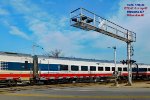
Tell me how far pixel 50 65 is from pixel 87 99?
2707cm

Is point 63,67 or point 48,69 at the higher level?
point 63,67

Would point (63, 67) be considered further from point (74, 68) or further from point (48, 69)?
point (48, 69)

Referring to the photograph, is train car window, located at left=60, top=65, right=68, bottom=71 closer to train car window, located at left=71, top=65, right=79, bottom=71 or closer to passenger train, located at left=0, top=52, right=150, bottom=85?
passenger train, located at left=0, top=52, right=150, bottom=85

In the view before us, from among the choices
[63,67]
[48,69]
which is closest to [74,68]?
[63,67]

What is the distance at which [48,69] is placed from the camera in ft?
157

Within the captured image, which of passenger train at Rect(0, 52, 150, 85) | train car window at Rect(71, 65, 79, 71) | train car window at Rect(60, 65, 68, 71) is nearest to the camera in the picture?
passenger train at Rect(0, 52, 150, 85)

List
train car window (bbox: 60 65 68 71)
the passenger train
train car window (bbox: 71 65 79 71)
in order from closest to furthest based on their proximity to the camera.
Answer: the passenger train → train car window (bbox: 60 65 68 71) → train car window (bbox: 71 65 79 71)

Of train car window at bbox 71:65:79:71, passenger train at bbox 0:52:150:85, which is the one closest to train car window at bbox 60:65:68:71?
passenger train at bbox 0:52:150:85

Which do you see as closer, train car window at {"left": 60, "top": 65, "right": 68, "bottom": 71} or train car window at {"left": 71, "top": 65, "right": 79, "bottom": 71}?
train car window at {"left": 60, "top": 65, "right": 68, "bottom": 71}

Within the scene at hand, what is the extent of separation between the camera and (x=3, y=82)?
4178cm

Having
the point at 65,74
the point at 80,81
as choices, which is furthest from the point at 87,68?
the point at 65,74

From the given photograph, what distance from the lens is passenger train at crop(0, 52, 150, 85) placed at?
4134 cm

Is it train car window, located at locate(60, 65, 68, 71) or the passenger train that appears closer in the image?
the passenger train

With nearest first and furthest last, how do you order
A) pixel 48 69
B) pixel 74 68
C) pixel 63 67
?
pixel 48 69 < pixel 63 67 < pixel 74 68
